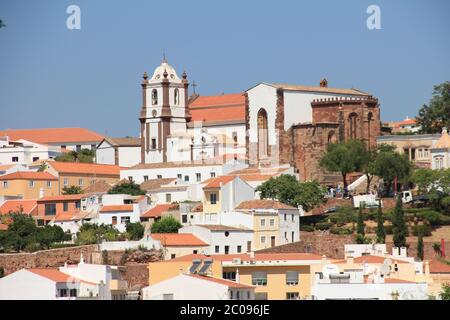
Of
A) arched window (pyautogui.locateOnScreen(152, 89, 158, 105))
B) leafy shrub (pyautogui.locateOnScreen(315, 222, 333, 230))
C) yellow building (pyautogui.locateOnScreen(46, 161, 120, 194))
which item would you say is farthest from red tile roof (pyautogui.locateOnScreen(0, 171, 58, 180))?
leafy shrub (pyautogui.locateOnScreen(315, 222, 333, 230))

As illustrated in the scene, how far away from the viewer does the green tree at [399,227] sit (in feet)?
224

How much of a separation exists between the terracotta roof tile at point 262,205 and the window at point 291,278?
13.4 m

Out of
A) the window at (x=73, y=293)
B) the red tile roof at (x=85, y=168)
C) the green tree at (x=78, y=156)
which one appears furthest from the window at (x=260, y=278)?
the green tree at (x=78, y=156)

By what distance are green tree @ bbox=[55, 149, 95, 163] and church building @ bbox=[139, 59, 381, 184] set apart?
214 inches

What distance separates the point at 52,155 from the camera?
104375mm

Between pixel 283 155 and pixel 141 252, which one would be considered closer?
pixel 141 252

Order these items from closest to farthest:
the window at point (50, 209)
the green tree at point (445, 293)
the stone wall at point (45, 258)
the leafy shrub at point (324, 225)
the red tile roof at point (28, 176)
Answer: the green tree at point (445, 293) → the stone wall at point (45, 258) → the leafy shrub at point (324, 225) → the window at point (50, 209) → the red tile roof at point (28, 176)

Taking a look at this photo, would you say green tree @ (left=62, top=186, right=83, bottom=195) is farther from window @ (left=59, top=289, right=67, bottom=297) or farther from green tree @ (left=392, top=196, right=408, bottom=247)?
window @ (left=59, top=289, right=67, bottom=297)

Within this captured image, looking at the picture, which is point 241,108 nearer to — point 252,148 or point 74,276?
point 252,148

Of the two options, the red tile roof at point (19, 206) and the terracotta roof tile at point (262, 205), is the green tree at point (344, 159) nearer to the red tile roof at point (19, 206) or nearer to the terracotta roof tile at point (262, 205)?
the terracotta roof tile at point (262, 205)

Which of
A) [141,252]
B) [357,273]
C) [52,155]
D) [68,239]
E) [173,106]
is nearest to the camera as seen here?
[357,273]

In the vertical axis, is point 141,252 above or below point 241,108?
below
